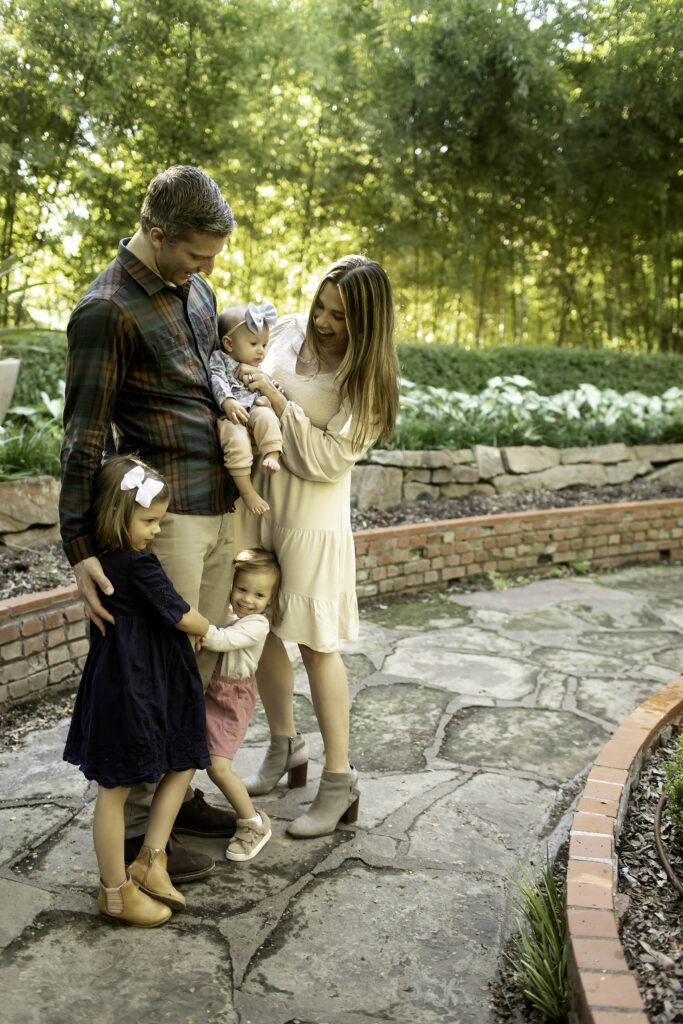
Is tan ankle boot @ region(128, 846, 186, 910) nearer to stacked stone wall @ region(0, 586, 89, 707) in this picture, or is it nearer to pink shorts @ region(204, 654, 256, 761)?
pink shorts @ region(204, 654, 256, 761)

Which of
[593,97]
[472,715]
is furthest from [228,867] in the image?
[593,97]

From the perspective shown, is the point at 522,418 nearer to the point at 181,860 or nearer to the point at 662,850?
the point at 662,850

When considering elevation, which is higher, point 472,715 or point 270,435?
point 270,435

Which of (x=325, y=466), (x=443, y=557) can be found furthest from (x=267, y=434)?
(x=443, y=557)

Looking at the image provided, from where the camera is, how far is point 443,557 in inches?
191

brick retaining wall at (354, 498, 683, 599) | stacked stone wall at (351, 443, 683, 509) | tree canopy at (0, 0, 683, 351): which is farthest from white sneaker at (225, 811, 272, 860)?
tree canopy at (0, 0, 683, 351)

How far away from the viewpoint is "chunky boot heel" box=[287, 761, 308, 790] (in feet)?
8.17

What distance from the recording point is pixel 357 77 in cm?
787

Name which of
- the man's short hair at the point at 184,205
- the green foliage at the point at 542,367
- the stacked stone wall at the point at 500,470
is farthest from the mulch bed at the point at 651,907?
the green foliage at the point at 542,367

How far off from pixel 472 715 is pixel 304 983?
4.99 feet

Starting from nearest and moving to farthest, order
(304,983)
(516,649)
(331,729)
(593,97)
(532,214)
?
(304,983)
(331,729)
(516,649)
(593,97)
(532,214)

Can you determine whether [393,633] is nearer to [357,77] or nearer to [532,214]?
[357,77]

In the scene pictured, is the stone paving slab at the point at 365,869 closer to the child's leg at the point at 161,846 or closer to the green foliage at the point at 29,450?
the child's leg at the point at 161,846

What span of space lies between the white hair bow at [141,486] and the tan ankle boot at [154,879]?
Result: 784 mm
